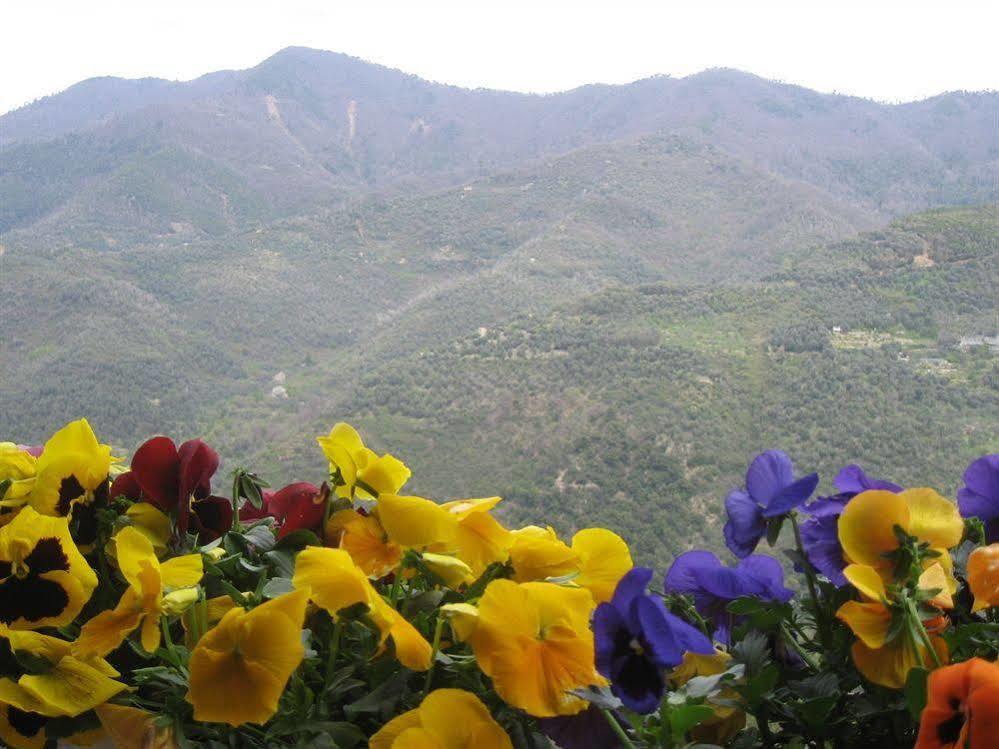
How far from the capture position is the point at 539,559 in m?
0.43

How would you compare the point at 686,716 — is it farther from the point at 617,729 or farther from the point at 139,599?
the point at 139,599

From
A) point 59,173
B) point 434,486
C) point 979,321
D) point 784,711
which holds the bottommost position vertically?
point 434,486

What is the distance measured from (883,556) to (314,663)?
0.26 meters

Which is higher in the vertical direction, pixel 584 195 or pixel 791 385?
pixel 584 195

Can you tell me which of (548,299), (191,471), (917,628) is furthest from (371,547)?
(548,299)

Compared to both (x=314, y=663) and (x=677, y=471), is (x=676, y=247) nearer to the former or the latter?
(x=677, y=471)

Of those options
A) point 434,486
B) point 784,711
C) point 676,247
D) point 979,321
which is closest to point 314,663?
point 784,711

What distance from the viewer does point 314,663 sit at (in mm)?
422

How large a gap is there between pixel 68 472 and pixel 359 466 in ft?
0.53

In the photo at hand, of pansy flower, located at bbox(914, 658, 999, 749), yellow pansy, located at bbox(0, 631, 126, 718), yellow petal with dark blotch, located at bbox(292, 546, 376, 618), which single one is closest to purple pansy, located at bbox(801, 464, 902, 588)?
pansy flower, located at bbox(914, 658, 999, 749)

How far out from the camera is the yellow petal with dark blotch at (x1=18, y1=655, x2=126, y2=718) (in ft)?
1.36

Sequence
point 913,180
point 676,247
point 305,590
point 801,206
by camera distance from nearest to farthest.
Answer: point 305,590
point 676,247
point 801,206
point 913,180

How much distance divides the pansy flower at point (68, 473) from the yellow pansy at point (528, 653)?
26 cm

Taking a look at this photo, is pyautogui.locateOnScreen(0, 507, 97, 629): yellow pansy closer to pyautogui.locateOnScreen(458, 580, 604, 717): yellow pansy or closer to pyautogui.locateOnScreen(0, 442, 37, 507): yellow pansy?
pyautogui.locateOnScreen(0, 442, 37, 507): yellow pansy
